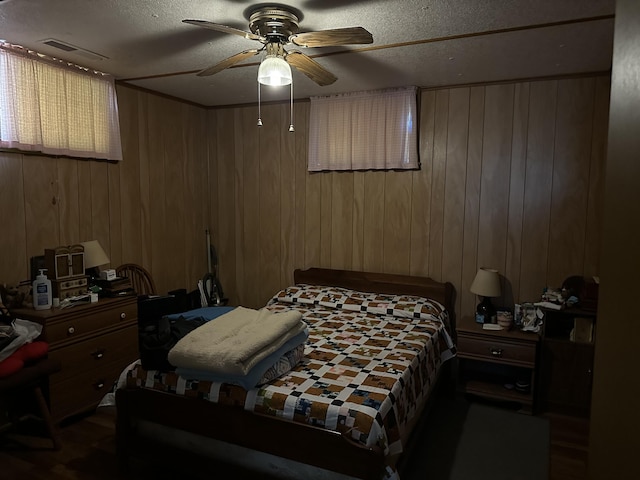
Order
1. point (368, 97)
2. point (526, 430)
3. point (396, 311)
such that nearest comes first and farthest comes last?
point (526, 430), point (396, 311), point (368, 97)

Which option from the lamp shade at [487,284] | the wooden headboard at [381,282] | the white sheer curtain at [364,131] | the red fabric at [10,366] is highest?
the white sheer curtain at [364,131]

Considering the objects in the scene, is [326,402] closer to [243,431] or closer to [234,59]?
[243,431]

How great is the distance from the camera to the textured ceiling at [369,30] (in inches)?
81.1

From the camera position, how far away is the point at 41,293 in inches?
106

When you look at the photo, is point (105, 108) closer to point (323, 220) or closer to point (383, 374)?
point (323, 220)

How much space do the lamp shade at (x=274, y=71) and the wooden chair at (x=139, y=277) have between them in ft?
6.91

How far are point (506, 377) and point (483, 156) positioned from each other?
1.70 meters

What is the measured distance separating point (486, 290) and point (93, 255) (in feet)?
9.23

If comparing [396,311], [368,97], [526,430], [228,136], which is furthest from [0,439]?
[368,97]

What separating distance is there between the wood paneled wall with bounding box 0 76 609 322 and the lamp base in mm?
191

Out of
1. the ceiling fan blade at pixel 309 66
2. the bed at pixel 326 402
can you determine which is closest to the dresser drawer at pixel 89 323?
the bed at pixel 326 402

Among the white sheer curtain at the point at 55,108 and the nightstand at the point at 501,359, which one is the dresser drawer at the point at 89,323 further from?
the nightstand at the point at 501,359

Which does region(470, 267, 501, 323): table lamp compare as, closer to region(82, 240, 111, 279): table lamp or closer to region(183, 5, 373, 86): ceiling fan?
region(183, 5, 373, 86): ceiling fan

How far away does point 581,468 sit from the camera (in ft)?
7.93
